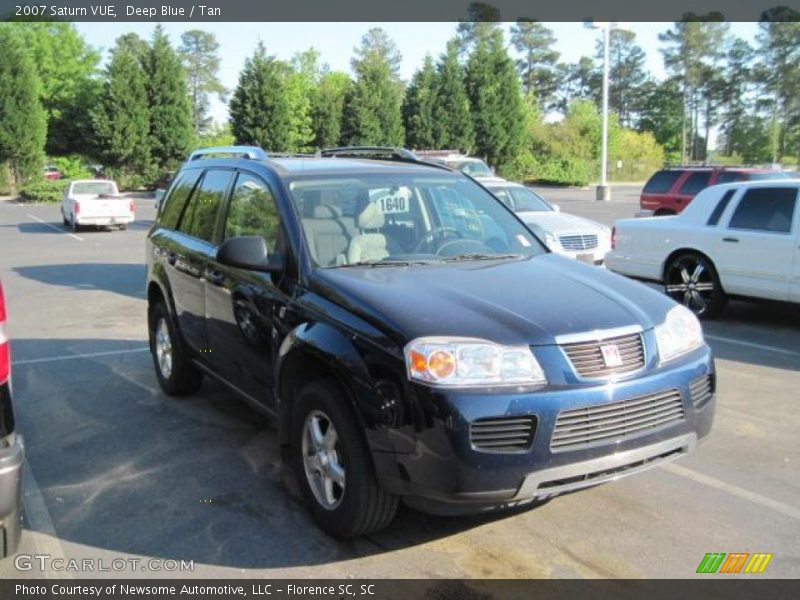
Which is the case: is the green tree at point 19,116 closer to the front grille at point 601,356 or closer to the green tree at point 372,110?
the green tree at point 372,110

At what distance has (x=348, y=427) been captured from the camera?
11.6 ft

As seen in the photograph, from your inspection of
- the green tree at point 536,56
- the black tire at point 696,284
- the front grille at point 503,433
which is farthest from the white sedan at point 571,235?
the green tree at point 536,56

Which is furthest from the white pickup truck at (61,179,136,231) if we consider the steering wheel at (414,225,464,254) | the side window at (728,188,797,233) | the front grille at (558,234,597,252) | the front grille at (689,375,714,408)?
the front grille at (689,375,714,408)

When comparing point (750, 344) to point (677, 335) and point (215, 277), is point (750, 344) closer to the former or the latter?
point (677, 335)

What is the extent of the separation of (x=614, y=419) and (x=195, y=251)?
3.23 metres

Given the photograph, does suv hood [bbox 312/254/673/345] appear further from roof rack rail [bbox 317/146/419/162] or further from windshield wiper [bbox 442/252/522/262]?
roof rack rail [bbox 317/146/419/162]

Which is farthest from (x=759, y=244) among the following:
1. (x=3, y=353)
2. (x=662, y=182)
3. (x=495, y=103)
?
(x=495, y=103)

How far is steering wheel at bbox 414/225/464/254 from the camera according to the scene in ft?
14.9

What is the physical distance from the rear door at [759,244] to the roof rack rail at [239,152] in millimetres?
5768

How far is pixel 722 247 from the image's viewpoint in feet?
29.4

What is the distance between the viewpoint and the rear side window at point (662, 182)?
17672 millimetres

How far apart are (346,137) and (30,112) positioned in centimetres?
1944
